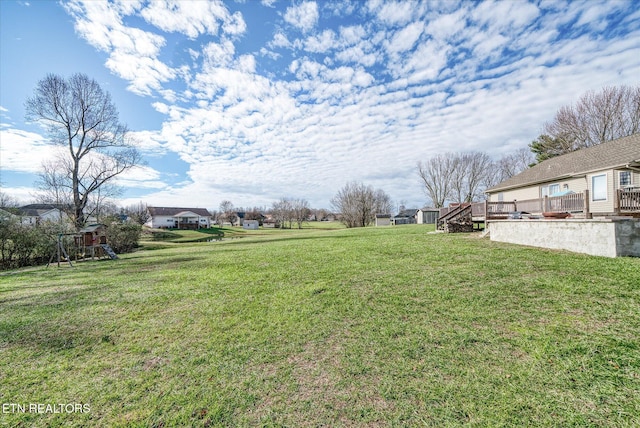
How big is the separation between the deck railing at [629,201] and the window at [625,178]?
5.29 m

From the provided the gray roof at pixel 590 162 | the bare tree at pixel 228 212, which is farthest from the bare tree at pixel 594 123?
the bare tree at pixel 228 212

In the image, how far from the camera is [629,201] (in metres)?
8.59

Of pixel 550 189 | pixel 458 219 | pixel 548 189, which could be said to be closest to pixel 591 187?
pixel 550 189

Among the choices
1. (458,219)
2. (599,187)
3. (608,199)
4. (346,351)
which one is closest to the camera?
(346,351)

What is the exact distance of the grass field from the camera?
2.51 m

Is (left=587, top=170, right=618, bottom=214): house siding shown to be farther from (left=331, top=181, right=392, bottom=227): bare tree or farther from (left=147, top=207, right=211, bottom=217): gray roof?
(left=147, top=207, right=211, bottom=217): gray roof

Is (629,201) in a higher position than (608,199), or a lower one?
lower

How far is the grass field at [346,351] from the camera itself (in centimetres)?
251

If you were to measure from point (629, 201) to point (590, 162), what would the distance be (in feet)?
25.9

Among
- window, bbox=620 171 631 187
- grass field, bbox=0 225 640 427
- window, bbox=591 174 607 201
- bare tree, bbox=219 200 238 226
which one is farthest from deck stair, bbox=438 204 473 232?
bare tree, bbox=219 200 238 226

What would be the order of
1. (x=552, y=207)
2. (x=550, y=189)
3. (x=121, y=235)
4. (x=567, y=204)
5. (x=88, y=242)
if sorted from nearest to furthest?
(x=567, y=204)
(x=552, y=207)
(x=88, y=242)
(x=550, y=189)
(x=121, y=235)

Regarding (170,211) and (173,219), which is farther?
(170,211)

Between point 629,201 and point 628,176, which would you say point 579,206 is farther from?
point 628,176

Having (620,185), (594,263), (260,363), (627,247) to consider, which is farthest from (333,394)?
(620,185)
